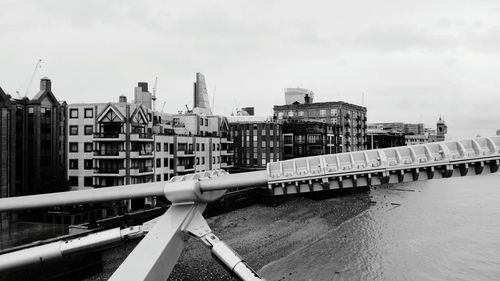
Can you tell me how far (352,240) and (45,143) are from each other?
4222 cm

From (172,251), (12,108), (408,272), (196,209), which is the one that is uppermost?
(12,108)

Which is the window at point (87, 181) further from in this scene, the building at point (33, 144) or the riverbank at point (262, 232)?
the riverbank at point (262, 232)

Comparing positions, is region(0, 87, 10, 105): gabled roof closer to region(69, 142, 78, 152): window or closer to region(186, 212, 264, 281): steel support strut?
region(69, 142, 78, 152): window

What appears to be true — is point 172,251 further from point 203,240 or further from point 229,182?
point 229,182

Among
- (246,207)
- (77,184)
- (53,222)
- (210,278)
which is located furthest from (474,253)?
(77,184)

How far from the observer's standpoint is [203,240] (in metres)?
16.2

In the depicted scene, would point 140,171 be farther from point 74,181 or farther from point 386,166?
point 386,166

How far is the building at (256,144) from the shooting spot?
77812mm

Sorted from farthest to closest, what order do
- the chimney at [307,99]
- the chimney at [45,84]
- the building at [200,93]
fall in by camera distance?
1. the chimney at [307,99]
2. the building at [200,93]
3. the chimney at [45,84]

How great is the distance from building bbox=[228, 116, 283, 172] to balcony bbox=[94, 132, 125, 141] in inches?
1356

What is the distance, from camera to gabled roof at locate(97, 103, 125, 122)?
47.4 meters

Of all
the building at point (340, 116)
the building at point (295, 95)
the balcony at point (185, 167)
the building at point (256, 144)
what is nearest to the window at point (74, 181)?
the balcony at point (185, 167)

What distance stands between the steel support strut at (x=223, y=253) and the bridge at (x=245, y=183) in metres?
0.04

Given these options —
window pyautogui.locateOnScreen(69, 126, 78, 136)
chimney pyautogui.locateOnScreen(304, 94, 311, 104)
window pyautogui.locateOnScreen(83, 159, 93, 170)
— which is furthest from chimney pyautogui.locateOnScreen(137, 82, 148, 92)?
chimney pyautogui.locateOnScreen(304, 94, 311, 104)
